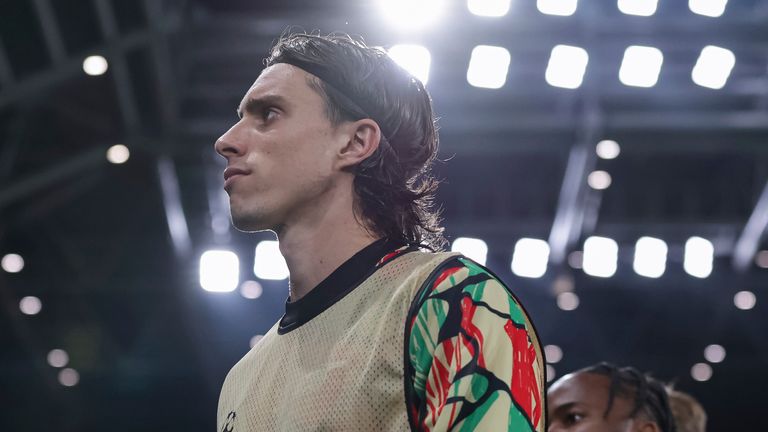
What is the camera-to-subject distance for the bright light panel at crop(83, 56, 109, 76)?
29.1ft

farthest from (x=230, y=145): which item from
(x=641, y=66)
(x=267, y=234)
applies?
(x=267, y=234)

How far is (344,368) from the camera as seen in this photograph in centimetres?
165

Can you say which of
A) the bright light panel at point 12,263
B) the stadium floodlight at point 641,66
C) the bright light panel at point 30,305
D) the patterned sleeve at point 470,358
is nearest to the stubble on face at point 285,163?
the patterned sleeve at point 470,358

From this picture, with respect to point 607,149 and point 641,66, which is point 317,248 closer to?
point 641,66

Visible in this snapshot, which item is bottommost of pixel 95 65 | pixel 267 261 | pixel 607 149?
pixel 267 261

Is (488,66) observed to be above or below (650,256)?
above

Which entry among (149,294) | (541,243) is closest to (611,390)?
(541,243)

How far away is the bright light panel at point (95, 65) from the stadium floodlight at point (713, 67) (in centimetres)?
568

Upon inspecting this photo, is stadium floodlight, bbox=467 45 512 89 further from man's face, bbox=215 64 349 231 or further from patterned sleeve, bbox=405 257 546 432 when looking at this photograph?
patterned sleeve, bbox=405 257 546 432

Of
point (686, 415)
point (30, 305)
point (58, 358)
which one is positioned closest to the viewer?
point (686, 415)

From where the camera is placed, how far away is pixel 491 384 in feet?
4.85

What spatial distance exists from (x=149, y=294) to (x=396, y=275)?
12623mm

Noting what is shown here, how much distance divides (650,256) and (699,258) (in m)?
0.61

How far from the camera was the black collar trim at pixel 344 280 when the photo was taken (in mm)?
1843
